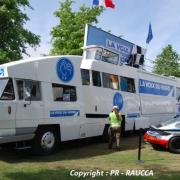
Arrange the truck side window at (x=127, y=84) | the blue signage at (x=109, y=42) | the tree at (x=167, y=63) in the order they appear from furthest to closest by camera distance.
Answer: the tree at (x=167, y=63) < the blue signage at (x=109, y=42) < the truck side window at (x=127, y=84)

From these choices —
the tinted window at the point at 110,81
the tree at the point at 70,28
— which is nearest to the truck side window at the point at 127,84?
the tinted window at the point at 110,81

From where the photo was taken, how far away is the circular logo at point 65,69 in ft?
44.2

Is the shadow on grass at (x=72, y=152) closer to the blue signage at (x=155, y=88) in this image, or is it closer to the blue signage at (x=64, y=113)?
the blue signage at (x=64, y=113)

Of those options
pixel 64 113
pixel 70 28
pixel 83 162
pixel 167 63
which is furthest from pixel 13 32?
pixel 167 63

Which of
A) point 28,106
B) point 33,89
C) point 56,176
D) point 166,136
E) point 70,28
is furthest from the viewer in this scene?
point 70,28

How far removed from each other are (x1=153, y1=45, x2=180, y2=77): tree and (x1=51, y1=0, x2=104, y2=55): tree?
2279 centimetres

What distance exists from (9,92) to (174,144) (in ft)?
18.6

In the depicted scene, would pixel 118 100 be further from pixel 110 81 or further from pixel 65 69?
pixel 65 69

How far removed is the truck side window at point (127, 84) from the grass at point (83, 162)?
3.43 meters

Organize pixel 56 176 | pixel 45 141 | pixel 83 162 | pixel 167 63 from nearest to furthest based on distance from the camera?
1. pixel 56 176
2. pixel 83 162
3. pixel 45 141
4. pixel 167 63

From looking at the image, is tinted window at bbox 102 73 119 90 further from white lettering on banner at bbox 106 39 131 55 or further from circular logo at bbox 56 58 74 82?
white lettering on banner at bbox 106 39 131 55

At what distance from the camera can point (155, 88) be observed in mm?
20734

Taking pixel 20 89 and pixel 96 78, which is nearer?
pixel 20 89

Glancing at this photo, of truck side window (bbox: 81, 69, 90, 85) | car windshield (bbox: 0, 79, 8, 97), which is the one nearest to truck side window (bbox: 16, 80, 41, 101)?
car windshield (bbox: 0, 79, 8, 97)
